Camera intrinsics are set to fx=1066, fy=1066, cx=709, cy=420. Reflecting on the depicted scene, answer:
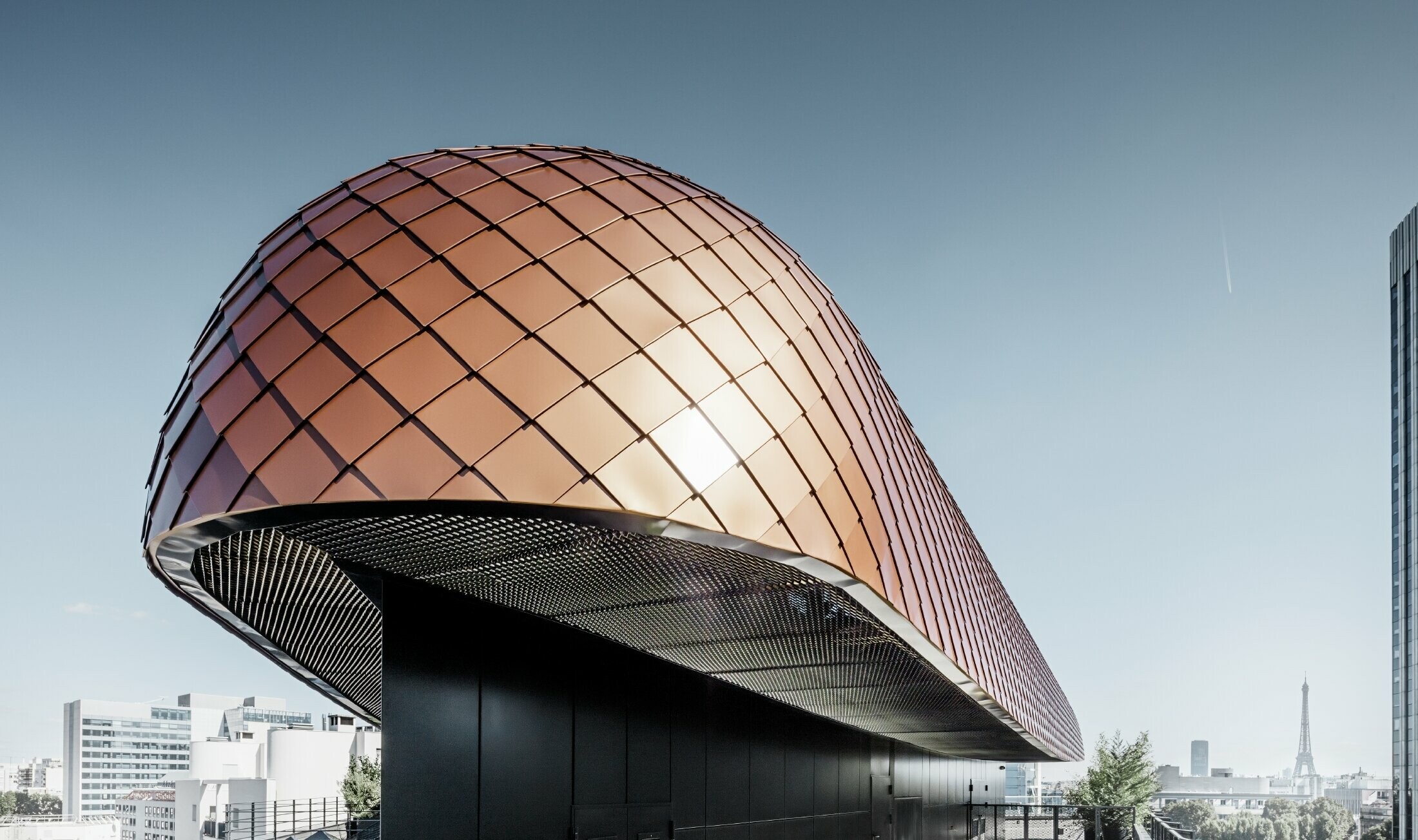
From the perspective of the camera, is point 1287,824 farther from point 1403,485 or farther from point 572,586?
point 572,586

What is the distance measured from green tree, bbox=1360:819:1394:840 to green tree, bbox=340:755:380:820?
67.6 m

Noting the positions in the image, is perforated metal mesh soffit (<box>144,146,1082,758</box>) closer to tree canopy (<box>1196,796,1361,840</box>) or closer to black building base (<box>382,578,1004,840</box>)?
black building base (<box>382,578,1004,840</box>)

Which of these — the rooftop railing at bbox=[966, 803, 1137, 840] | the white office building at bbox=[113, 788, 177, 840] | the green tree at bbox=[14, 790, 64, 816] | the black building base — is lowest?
the green tree at bbox=[14, 790, 64, 816]

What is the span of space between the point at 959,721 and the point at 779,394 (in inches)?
547

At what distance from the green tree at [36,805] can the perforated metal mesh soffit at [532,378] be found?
154735 millimetres

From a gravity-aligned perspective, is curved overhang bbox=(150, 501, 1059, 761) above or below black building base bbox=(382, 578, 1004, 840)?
above

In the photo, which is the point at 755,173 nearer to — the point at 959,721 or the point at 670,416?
the point at 959,721

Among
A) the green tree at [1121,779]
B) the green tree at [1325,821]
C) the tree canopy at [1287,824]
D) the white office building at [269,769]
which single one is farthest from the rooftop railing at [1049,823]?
the tree canopy at [1287,824]

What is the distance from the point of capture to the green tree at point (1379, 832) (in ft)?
248

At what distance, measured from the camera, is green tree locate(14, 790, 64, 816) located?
139875 mm

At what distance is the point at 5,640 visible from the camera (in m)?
129

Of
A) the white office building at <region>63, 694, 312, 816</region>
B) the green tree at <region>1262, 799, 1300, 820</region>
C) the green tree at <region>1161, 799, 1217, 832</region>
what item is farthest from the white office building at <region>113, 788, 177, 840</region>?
the green tree at <region>1262, 799, 1300, 820</region>

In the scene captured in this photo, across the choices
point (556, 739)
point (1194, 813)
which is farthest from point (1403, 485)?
point (556, 739)

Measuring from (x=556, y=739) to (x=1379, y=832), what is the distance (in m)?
87.7
